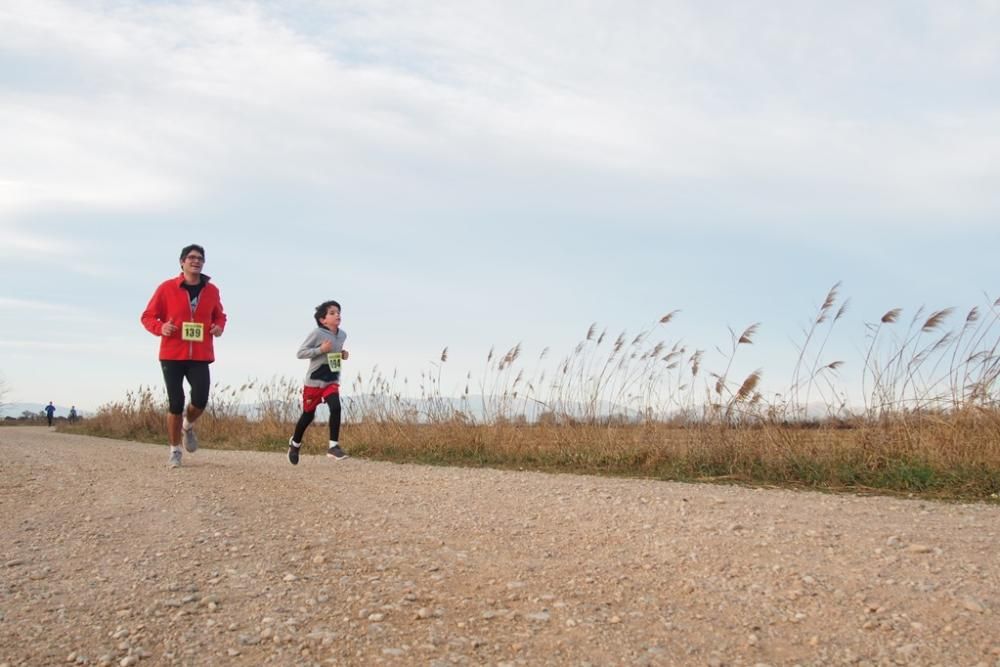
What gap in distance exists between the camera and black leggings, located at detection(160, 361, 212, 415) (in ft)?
27.5

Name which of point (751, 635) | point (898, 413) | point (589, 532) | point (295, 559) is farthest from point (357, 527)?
point (898, 413)

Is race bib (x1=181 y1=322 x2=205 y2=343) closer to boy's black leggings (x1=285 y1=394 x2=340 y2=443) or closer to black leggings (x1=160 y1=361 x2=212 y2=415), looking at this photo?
black leggings (x1=160 y1=361 x2=212 y2=415)

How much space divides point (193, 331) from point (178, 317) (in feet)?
0.82

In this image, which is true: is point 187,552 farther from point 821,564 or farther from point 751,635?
point 821,564

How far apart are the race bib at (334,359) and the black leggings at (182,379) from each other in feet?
4.10

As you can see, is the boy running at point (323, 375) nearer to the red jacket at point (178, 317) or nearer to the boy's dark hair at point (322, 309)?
the boy's dark hair at point (322, 309)

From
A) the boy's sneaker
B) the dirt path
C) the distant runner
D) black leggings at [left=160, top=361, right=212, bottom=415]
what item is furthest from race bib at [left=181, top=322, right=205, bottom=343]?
the dirt path

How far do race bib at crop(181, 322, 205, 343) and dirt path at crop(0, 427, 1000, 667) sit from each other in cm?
221

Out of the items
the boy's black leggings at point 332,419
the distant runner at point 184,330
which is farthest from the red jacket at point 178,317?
the boy's black leggings at point 332,419

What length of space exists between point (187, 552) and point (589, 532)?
Answer: 86.9 inches

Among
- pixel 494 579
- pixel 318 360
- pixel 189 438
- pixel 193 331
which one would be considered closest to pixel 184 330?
pixel 193 331

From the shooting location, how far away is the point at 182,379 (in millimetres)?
8484

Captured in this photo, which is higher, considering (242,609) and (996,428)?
(996,428)

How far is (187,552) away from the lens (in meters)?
4.43
